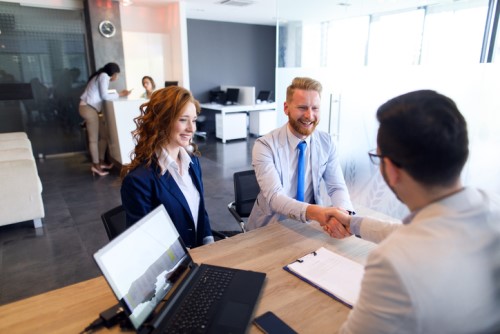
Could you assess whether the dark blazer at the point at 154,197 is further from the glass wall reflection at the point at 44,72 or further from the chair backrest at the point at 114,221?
the glass wall reflection at the point at 44,72

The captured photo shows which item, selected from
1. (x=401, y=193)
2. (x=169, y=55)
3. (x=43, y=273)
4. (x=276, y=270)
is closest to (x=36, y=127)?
(x=169, y=55)

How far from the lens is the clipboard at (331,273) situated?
111 cm

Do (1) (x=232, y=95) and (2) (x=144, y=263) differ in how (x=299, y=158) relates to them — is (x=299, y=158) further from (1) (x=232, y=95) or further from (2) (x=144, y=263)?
(1) (x=232, y=95)

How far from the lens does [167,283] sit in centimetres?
108

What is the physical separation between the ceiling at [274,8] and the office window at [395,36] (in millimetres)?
120

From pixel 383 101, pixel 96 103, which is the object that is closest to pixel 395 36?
pixel 383 101

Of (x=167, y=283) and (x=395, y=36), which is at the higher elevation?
(x=395, y=36)

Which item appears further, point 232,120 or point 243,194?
point 232,120

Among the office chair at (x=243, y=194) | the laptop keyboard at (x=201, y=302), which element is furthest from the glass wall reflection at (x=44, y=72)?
the laptop keyboard at (x=201, y=302)

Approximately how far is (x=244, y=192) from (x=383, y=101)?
147 centimetres

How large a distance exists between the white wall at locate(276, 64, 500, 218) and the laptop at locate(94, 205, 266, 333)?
1191 millimetres

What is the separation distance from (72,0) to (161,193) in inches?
250

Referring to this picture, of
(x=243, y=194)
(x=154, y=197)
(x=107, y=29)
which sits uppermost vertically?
(x=107, y=29)

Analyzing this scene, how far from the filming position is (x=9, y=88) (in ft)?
19.6
